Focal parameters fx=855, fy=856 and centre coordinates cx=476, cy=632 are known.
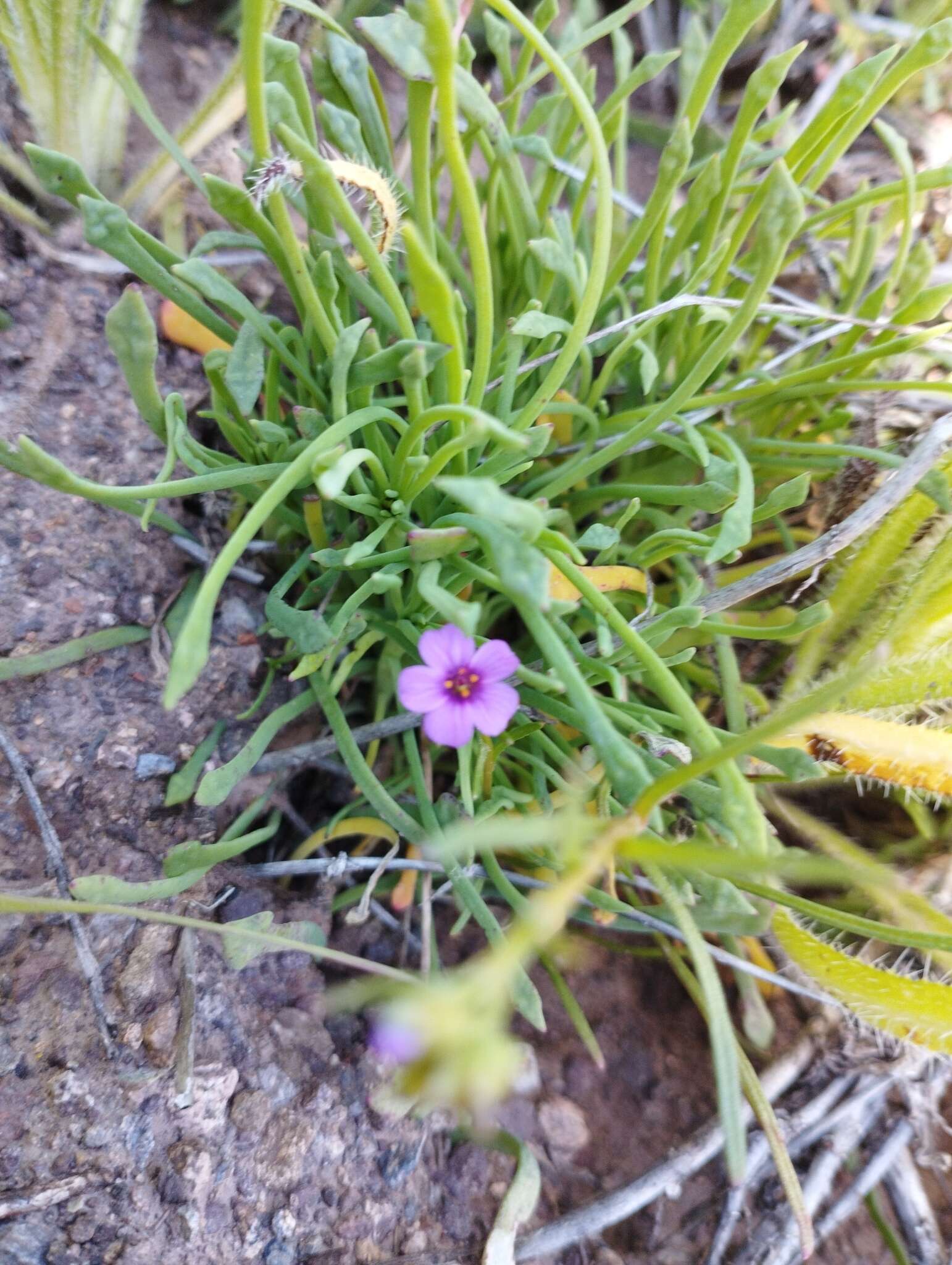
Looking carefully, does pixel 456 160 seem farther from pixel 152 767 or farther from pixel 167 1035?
pixel 167 1035

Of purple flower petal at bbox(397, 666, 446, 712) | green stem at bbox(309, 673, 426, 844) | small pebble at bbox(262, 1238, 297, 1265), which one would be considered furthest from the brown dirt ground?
purple flower petal at bbox(397, 666, 446, 712)

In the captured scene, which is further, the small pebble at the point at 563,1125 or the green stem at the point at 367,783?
the small pebble at the point at 563,1125

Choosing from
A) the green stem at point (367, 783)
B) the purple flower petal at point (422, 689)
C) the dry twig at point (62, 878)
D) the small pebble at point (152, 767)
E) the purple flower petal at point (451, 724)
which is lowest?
the dry twig at point (62, 878)

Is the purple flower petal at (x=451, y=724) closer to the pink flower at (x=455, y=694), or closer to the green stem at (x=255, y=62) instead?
the pink flower at (x=455, y=694)

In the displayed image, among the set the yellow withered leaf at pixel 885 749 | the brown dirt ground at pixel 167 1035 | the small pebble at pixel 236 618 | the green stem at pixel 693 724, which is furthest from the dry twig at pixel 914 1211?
the small pebble at pixel 236 618

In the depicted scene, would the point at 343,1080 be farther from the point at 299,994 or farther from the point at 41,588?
the point at 41,588

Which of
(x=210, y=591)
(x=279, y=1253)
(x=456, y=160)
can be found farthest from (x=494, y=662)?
(x=279, y=1253)

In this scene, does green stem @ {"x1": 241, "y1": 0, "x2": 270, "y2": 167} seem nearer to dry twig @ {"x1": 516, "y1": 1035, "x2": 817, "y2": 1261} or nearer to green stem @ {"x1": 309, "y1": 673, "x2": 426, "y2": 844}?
green stem @ {"x1": 309, "y1": 673, "x2": 426, "y2": 844}
